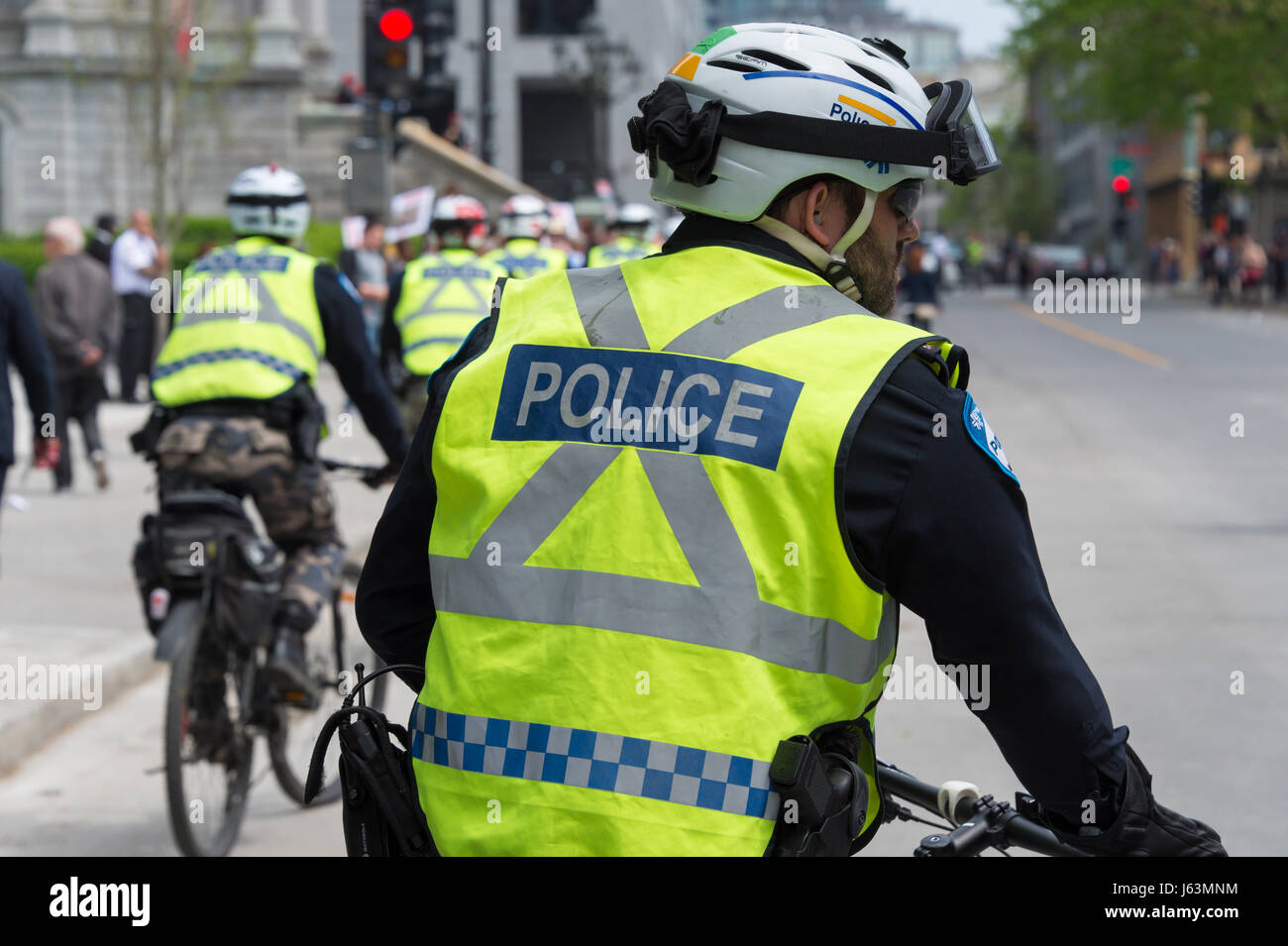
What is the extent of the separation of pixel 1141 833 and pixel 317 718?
16.4 ft

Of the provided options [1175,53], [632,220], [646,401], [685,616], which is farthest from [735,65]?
[1175,53]

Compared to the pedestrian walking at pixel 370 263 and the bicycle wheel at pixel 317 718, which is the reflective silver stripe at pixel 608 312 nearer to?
the bicycle wheel at pixel 317 718

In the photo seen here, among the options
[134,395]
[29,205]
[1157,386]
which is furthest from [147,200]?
[1157,386]

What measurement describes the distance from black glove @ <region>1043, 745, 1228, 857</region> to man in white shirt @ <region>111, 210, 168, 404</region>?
60.7 feet

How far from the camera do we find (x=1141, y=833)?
2.15 meters

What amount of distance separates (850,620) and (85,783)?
4.81 m

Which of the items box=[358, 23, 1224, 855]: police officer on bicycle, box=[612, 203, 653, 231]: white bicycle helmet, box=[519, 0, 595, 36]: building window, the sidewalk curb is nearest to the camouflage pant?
the sidewalk curb

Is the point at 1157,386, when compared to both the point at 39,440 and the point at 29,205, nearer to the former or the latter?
the point at 39,440

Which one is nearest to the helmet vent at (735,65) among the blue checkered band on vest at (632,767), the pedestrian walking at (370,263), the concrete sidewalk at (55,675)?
the blue checkered band on vest at (632,767)

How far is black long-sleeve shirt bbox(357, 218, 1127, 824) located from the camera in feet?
6.77

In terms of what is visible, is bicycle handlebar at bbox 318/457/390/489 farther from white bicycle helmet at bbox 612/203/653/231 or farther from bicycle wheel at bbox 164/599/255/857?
white bicycle helmet at bbox 612/203/653/231

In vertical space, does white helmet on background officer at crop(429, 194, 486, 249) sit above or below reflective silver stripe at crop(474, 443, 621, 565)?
below

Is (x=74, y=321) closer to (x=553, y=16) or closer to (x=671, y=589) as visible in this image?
(x=671, y=589)

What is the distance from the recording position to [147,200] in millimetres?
33625
